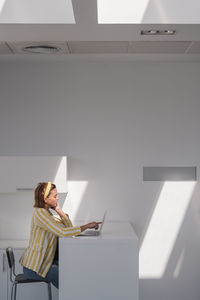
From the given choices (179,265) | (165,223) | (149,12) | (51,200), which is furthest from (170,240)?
(149,12)

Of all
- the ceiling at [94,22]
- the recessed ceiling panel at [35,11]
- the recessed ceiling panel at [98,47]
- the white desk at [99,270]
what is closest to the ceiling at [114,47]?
the recessed ceiling panel at [98,47]

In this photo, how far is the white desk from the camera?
5633 millimetres

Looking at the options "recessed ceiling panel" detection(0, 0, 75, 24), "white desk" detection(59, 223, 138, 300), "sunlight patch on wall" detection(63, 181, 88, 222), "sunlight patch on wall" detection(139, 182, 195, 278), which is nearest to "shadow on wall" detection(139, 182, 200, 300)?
"sunlight patch on wall" detection(139, 182, 195, 278)

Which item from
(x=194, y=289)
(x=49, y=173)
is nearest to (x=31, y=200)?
(x=49, y=173)

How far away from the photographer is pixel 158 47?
6371mm

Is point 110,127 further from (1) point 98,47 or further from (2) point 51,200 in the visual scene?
(2) point 51,200

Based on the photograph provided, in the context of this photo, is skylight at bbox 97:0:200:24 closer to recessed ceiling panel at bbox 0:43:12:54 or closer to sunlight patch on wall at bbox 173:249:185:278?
recessed ceiling panel at bbox 0:43:12:54

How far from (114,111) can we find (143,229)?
148cm

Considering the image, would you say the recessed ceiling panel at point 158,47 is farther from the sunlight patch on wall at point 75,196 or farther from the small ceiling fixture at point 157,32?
the sunlight patch on wall at point 75,196

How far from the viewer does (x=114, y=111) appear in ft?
23.1

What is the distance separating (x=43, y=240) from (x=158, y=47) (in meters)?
2.46

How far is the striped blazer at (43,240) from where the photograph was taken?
220 inches


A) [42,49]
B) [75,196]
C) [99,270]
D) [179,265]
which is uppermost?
[42,49]

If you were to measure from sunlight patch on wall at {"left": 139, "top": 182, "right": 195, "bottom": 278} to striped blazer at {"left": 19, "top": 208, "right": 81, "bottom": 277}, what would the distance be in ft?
5.31
